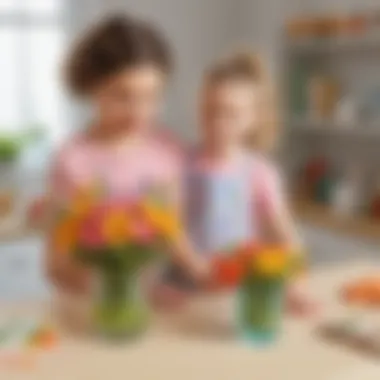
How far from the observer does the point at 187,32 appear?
266 centimetres

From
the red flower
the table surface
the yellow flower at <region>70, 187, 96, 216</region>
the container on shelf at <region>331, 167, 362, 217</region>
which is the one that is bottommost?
the container on shelf at <region>331, 167, 362, 217</region>

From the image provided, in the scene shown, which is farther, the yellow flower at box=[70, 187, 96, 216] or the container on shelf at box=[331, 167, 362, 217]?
the container on shelf at box=[331, 167, 362, 217]

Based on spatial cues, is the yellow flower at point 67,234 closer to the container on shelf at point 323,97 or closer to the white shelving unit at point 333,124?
the white shelving unit at point 333,124

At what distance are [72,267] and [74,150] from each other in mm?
152

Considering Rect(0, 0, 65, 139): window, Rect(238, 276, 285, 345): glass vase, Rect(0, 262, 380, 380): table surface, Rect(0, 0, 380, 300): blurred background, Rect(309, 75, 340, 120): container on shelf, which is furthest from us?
Rect(309, 75, 340, 120): container on shelf

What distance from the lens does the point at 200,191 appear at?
116cm

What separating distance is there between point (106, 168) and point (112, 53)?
0.15 meters

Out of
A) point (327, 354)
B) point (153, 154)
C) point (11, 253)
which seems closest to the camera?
point (327, 354)

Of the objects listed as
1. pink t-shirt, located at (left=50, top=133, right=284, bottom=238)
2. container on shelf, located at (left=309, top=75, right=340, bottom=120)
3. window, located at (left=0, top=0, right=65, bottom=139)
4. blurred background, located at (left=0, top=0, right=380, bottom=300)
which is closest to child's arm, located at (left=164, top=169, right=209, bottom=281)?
pink t-shirt, located at (left=50, top=133, right=284, bottom=238)

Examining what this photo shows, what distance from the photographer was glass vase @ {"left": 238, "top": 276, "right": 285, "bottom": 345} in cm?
107

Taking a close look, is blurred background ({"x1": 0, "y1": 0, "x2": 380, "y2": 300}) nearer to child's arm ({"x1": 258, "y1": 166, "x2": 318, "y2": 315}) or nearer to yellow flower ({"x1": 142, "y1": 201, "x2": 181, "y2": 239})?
child's arm ({"x1": 258, "y1": 166, "x2": 318, "y2": 315})

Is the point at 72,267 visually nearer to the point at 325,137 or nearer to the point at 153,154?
the point at 153,154

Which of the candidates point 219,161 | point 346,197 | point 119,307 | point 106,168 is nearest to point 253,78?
point 219,161

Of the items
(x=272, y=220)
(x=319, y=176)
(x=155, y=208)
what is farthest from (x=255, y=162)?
(x=319, y=176)
